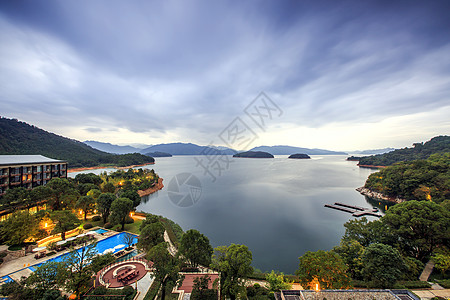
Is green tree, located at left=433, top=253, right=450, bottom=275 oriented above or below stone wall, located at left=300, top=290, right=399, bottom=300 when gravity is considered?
below

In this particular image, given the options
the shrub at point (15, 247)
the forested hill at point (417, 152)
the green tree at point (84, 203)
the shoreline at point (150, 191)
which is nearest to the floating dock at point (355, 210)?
the green tree at point (84, 203)

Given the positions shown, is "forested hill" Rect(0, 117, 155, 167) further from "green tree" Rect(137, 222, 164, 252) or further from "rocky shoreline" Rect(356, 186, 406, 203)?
"rocky shoreline" Rect(356, 186, 406, 203)

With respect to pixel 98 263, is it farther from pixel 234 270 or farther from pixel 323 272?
pixel 323 272

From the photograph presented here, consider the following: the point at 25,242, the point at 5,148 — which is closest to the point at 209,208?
the point at 25,242

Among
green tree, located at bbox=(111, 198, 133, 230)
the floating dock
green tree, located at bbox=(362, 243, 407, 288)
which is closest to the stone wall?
green tree, located at bbox=(362, 243, 407, 288)

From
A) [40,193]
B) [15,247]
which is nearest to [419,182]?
[15,247]

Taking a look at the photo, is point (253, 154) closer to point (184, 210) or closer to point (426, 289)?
point (184, 210)

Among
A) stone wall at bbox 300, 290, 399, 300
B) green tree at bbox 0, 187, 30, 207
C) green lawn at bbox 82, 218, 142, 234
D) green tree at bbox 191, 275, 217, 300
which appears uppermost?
green tree at bbox 0, 187, 30, 207
